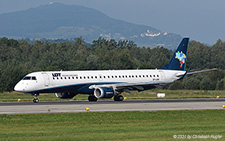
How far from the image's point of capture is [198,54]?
178 meters

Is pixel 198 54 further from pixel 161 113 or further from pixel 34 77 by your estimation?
pixel 161 113

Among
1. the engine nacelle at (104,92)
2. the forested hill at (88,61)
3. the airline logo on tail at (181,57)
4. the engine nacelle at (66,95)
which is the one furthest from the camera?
the forested hill at (88,61)

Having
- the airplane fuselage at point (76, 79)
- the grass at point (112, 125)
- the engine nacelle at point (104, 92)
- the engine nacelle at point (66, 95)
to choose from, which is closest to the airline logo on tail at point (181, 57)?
the airplane fuselage at point (76, 79)

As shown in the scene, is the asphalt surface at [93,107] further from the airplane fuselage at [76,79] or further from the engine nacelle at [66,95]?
the engine nacelle at [66,95]

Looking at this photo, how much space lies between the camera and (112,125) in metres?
29.0

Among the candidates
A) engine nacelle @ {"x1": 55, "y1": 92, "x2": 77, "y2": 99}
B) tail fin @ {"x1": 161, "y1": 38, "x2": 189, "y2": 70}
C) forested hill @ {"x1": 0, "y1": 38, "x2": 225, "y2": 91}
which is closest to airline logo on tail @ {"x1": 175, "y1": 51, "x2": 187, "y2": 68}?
tail fin @ {"x1": 161, "y1": 38, "x2": 189, "y2": 70}

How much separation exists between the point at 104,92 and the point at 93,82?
8.78ft

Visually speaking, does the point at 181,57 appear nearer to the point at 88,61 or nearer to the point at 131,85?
the point at 131,85

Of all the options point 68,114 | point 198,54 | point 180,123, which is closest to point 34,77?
point 68,114

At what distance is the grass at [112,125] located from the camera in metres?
24.0

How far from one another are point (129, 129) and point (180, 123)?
464cm

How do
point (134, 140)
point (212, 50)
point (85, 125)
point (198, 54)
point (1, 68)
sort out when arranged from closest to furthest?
1. point (134, 140)
2. point (85, 125)
3. point (1, 68)
4. point (198, 54)
5. point (212, 50)

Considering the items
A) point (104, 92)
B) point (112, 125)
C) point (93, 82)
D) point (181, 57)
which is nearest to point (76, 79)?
point (93, 82)

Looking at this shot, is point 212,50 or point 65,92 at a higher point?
point 212,50
